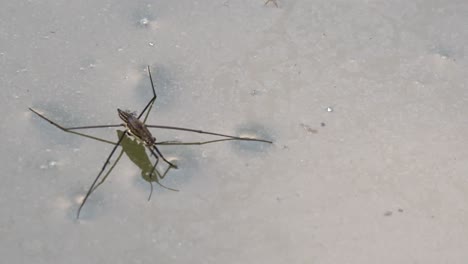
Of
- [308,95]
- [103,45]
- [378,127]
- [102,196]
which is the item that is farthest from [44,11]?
[378,127]

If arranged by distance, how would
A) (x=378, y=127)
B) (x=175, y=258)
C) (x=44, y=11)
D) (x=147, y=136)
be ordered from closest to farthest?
(x=175, y=258), (x=147, y=136), (x=378, y=127), (x=44, y=11)

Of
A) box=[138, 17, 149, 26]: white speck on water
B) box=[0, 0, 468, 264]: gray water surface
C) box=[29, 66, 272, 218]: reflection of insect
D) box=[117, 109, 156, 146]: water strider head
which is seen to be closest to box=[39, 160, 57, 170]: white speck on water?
box=[0, 0, 468, 264]: gray water surface

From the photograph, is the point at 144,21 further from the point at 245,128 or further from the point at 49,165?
the point at 49,165

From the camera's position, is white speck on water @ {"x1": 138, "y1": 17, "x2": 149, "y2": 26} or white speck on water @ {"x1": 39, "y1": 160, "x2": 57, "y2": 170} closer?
white speck on water @ {"x1": 39, "y1": 160, "x2": 57, "y2": 170}

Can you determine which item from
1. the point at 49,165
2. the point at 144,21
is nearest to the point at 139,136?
the point at 49,165

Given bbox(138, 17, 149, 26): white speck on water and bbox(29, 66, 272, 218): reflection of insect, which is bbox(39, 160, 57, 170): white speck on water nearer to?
bbox(29, 66, 272, 218): reflection of insect

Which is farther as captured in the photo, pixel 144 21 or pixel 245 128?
pixel 144 21

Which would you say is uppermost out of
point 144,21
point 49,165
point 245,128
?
point 144,21

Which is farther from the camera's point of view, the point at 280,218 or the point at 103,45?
the point at 103,45

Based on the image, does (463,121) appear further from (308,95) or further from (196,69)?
(196,69)
